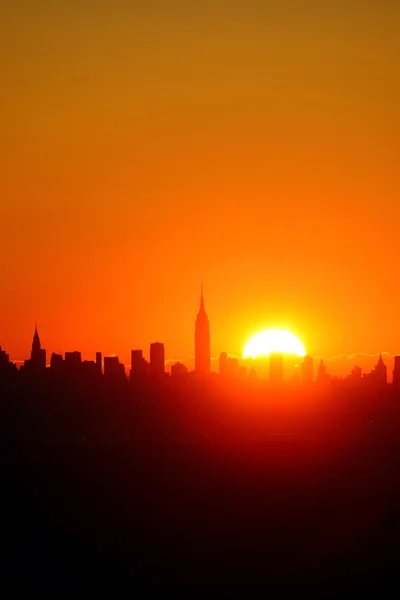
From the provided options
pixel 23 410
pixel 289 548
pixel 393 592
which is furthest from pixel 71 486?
pixel 23 410

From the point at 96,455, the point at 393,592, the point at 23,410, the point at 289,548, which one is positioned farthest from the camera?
the point at 23,410

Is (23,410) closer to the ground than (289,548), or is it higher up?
higher up

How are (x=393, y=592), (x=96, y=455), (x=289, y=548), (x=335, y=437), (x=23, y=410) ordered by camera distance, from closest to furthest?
1. (x=393, y=592)
2. (x=289, y=548)
3. (x=96, y=455)
4. (x=335, y=437)
5. (x=23, y=410)

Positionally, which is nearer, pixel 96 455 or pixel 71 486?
pixel 71 486

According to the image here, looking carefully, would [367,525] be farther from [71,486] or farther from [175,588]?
[71,486]

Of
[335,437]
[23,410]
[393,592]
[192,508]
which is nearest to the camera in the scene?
[393,592]

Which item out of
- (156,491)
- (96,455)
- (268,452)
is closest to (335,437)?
(268,452)

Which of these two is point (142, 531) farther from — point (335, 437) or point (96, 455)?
point (335, 437)

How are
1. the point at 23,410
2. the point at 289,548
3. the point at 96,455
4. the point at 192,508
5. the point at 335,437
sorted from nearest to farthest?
1. the point at 289,548
2. the point at 192,508
3. the point at 96,455
4. the point at 335,437
5. the point at 23,410

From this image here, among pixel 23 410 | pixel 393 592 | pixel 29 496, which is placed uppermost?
pixel 23 410
